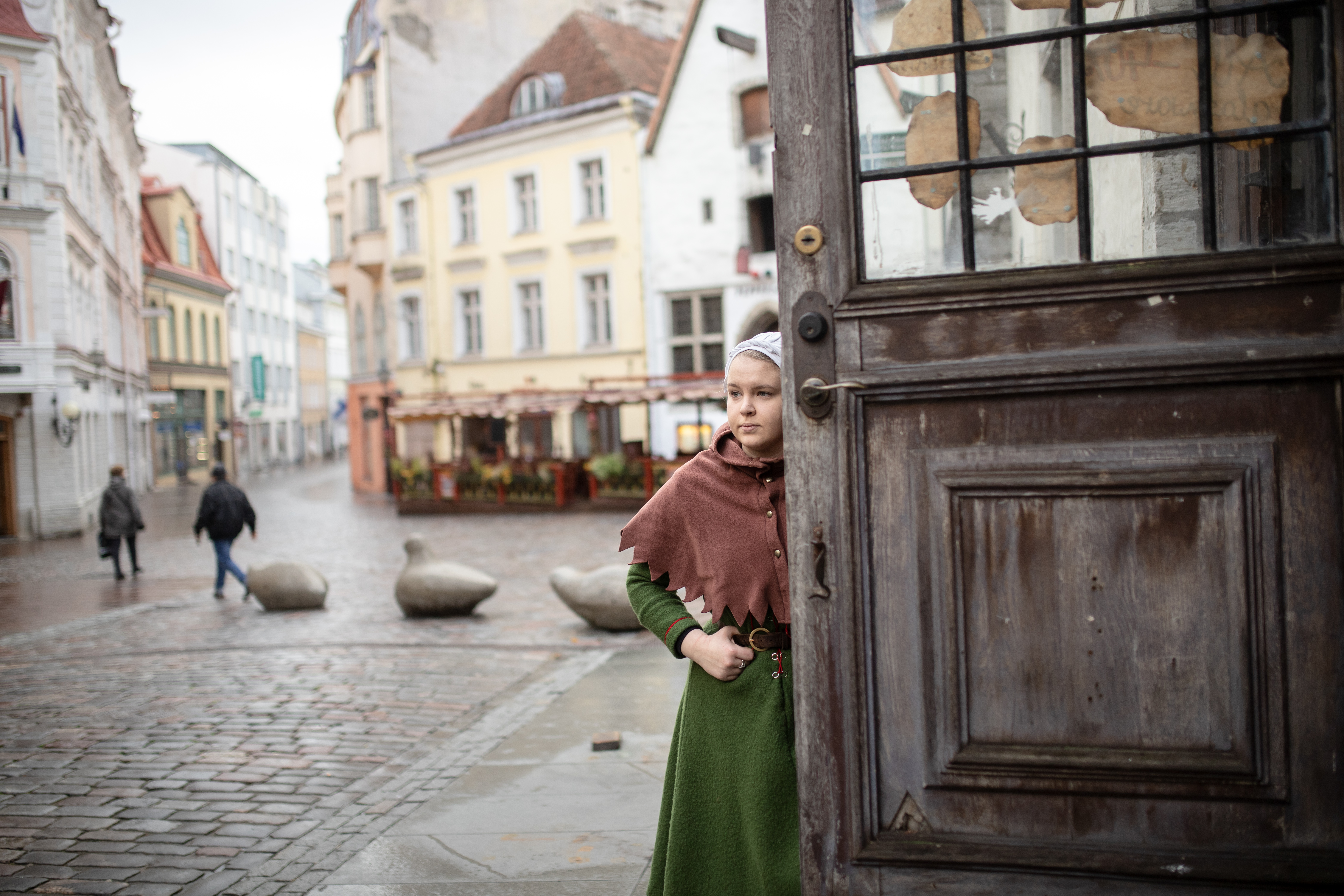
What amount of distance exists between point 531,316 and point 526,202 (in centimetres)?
315

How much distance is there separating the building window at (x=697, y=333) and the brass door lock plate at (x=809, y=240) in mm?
24064

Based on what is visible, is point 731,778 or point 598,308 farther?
point 598,308

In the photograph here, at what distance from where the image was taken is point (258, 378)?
5469cm

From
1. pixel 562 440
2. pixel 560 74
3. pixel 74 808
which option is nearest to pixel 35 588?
pixel 74 808

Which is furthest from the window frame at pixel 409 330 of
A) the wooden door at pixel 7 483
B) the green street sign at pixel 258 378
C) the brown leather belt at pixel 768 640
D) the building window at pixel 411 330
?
the brown leather belt at pixel 768 640

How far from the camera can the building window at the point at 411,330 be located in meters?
33.7

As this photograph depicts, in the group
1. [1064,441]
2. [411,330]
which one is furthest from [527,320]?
[1064,441]

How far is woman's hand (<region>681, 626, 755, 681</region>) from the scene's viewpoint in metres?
2.50

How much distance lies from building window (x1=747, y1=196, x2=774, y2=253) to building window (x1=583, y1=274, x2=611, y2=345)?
4.62 m

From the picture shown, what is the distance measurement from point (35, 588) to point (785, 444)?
1448cm

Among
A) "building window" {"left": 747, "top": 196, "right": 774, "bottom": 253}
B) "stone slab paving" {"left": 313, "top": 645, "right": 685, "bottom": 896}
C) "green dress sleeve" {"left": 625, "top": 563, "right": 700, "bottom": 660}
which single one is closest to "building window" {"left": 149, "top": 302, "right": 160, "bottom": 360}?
"building window" {"left": 747, "top": 196, "right": 774, "bottom": 253}

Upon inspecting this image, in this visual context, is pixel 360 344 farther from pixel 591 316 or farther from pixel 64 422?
pixel 64 422

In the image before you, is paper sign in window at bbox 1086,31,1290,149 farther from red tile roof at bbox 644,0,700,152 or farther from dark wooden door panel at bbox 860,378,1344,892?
red tile roof at bbox 644,0,700,152

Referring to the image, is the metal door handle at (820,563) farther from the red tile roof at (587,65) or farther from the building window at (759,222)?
the red tile roof at (587,65)
